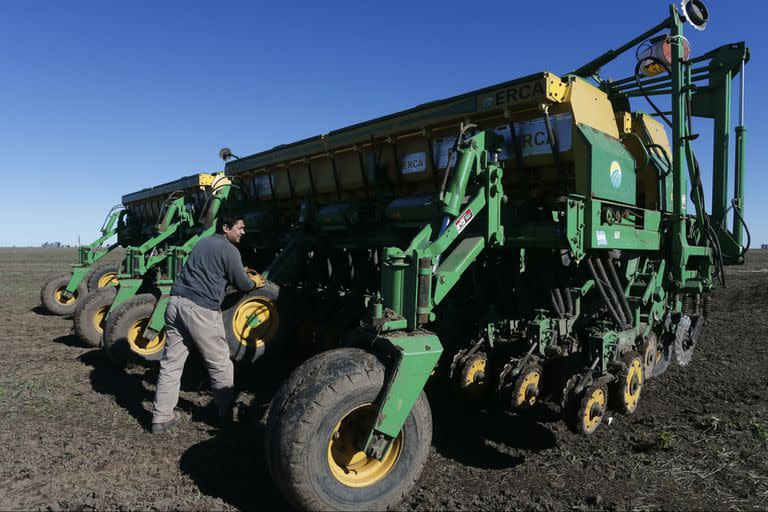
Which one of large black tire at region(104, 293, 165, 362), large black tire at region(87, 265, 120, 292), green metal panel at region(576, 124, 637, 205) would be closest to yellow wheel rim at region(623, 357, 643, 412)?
green metal panel at region(576, 124, 637, 205)

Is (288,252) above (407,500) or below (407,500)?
above

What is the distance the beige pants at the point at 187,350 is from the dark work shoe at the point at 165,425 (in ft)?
0.10

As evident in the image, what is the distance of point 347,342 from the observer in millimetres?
3461

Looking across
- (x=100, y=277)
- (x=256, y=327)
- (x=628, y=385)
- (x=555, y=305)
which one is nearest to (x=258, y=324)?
(x=256, y=327)

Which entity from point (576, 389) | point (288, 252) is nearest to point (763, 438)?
point (576, 389)

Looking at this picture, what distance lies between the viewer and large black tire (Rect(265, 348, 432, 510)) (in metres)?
2.79

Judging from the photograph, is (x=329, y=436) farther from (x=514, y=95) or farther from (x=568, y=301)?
(x=514, y=95)

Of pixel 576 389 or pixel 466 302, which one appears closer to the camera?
pixel 576 389

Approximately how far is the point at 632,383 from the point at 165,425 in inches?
158

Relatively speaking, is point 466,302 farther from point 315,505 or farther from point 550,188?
point 315,505

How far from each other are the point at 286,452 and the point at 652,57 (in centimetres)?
510

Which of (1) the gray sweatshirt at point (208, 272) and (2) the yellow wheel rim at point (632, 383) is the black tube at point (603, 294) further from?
(1) the gray sweatshirt at point (208, 272)

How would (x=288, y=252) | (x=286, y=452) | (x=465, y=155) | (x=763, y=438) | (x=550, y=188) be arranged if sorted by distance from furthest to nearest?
(x=288, y=252)
(x=550, y=188)
(x=763, y=438)
(x=465, y=155)
(x=286, y=452)

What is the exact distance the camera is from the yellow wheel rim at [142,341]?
21.1 ft
